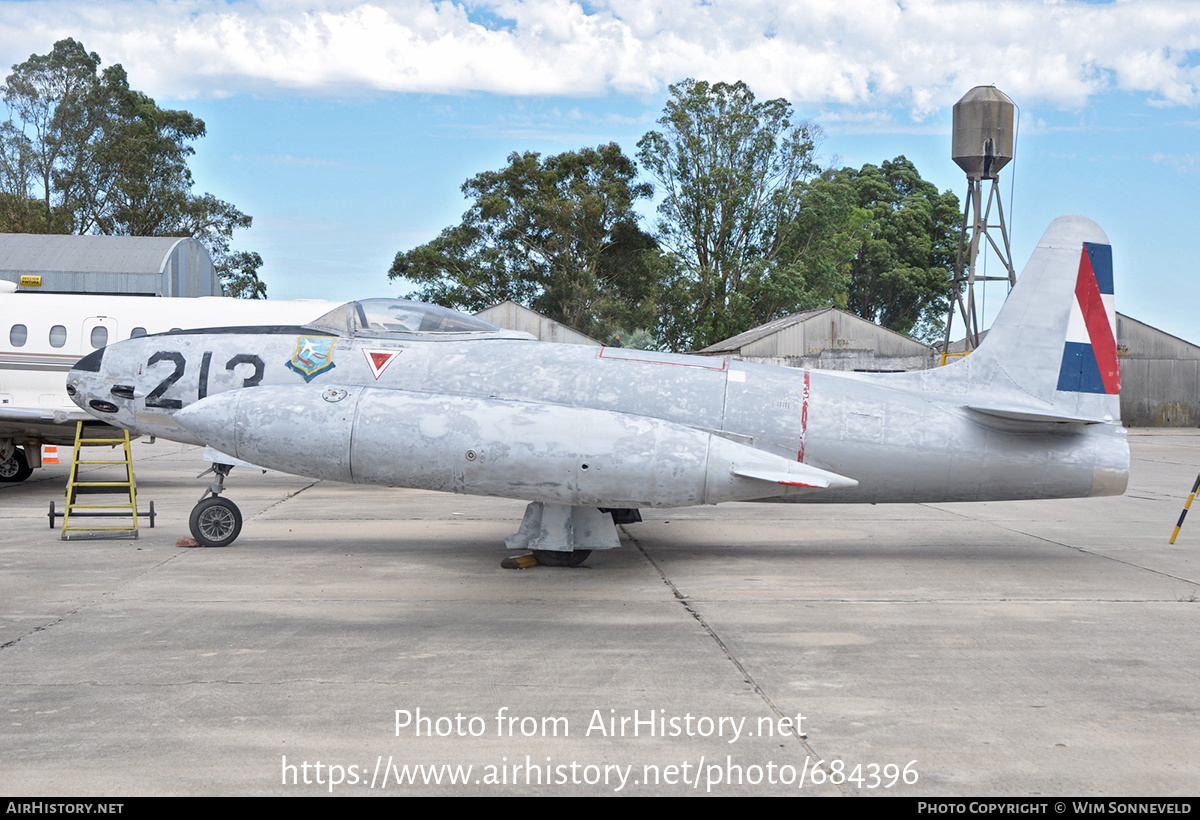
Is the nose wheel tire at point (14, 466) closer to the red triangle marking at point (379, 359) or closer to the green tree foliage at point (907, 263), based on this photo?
the red triangle marking at point (379, 359)

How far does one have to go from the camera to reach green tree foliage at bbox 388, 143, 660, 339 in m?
51.4

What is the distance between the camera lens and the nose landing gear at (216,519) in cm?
1012

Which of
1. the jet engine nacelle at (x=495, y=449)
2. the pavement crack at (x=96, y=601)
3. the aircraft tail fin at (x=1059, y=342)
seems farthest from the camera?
the aircraft tail fin at (x=1059, y=342)

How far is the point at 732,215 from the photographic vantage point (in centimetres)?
5288

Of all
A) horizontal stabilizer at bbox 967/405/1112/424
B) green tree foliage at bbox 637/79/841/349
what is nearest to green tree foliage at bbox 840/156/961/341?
green tree foliage at bbox 637/79/841/349

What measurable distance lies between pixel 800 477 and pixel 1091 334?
3822 mm

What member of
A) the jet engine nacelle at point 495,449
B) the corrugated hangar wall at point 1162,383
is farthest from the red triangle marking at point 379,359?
the corrugated hangar wall at point 1162,383

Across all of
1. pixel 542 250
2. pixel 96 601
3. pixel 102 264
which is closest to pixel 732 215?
pixel 542 250

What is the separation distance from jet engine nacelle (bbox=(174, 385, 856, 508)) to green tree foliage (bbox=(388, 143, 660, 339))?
1689 inches

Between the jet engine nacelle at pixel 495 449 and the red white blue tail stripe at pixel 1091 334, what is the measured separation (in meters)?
3.06

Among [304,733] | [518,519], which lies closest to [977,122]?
[518,519]

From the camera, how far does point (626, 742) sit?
4781mm
